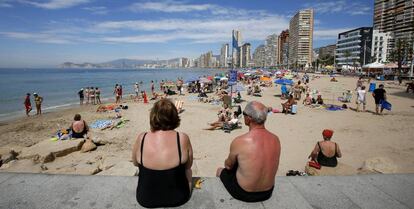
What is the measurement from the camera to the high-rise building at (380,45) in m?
100

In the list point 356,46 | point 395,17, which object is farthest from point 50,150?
Answer: point 395,17

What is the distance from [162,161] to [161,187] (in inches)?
9.2

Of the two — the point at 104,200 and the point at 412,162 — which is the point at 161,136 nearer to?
the point at 104,200

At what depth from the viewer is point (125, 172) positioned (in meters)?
5.38

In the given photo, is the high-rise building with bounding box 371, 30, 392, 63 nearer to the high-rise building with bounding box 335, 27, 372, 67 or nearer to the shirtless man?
the high-rise building with bounding box 335, 27, 372, 67

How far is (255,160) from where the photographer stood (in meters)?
2.44

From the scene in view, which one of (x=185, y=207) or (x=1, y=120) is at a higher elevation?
(x=185, y=207)

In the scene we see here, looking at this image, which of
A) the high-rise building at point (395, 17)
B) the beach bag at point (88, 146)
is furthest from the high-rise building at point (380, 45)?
the beach bag at point (88, 146)

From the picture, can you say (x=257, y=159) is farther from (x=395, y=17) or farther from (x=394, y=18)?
(x=394, y=18)

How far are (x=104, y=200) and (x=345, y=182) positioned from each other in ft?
8.38

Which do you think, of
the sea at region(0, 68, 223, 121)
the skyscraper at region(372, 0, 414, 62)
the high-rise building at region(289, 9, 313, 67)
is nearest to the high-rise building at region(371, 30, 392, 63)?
the skyscraper at region(372, 0, 414, 62)

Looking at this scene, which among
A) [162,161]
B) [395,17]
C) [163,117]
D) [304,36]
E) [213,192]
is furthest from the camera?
[304,36]

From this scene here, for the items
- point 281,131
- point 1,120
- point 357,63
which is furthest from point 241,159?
point 357,63

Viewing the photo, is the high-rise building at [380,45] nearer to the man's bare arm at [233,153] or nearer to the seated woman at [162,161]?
the man's bare arm at [233,153]
